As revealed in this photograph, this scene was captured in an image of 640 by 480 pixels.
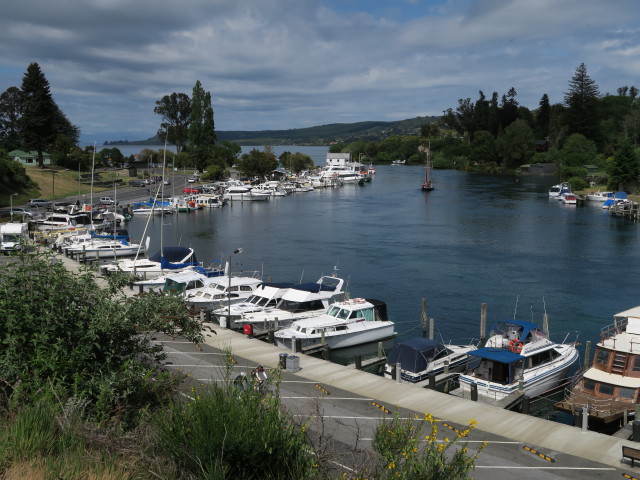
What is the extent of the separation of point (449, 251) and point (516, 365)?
1465 inches

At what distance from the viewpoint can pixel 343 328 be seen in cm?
3278

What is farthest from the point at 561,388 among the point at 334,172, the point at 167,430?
the point at 334,172

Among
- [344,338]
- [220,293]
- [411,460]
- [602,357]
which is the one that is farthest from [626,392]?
[220,293]

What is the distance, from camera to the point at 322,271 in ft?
174

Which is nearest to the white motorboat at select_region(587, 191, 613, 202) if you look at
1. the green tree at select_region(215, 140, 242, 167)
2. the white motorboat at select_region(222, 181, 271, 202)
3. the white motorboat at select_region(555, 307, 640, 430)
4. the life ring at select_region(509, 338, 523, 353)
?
the white motorboat at select_region(222, 181, 271, 202)

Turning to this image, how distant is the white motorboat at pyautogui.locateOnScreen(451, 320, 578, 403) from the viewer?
24.9 metres

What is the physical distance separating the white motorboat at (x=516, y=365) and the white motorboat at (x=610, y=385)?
141 centimetres

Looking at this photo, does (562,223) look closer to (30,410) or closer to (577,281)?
(577,281)

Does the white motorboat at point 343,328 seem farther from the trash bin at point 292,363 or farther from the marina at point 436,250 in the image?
the trash bin at point 292,363

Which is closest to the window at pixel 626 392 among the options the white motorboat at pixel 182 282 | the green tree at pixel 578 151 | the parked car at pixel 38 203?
the white motorboat at pixel 182 282

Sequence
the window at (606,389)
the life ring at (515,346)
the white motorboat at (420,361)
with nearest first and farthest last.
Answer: the window at (606,389) → the white motorboat at (420,361) → the life ring at (515,346)

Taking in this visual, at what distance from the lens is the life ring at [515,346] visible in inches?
1071

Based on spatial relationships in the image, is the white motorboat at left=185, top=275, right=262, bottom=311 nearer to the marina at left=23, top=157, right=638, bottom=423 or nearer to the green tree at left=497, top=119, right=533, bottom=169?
the marina at left=23, top=157, right=638, bottom=423

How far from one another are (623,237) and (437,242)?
2245cm
